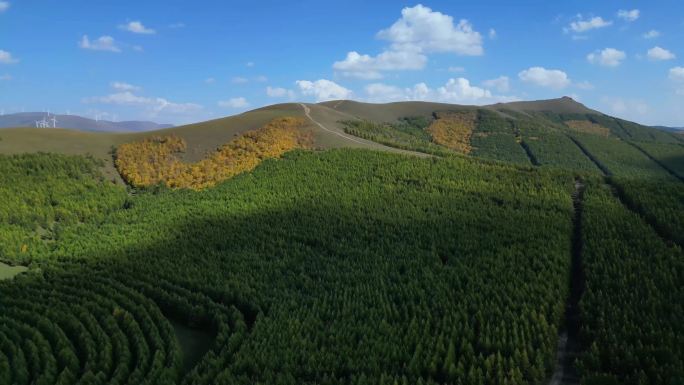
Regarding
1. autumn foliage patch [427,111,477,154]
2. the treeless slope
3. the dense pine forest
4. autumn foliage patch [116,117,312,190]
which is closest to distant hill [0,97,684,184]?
autumn foliage patch [116,117,312,190]

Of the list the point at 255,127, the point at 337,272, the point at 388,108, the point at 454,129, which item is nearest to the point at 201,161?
the point at 255,127

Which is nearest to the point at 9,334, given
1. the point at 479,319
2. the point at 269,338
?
the point at 269,338

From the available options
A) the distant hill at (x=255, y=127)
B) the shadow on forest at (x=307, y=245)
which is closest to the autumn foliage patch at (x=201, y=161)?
the distant hill at (x=255, y=127)

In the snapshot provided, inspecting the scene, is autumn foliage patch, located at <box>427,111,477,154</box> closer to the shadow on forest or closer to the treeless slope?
the treeless slope

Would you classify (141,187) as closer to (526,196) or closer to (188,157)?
(188,157)

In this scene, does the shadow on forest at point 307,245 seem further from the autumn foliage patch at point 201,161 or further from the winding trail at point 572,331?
the autumn foliage patch at point 201,161

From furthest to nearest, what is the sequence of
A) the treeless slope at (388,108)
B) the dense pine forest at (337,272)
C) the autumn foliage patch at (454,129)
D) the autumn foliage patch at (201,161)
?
the treeless slope at (388,108) → the autumn foliage patch at (454,129) → the autumn foliage patch at (201,161) → the dense pine forest at (337,272)

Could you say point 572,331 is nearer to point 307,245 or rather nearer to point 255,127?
point 307,245
